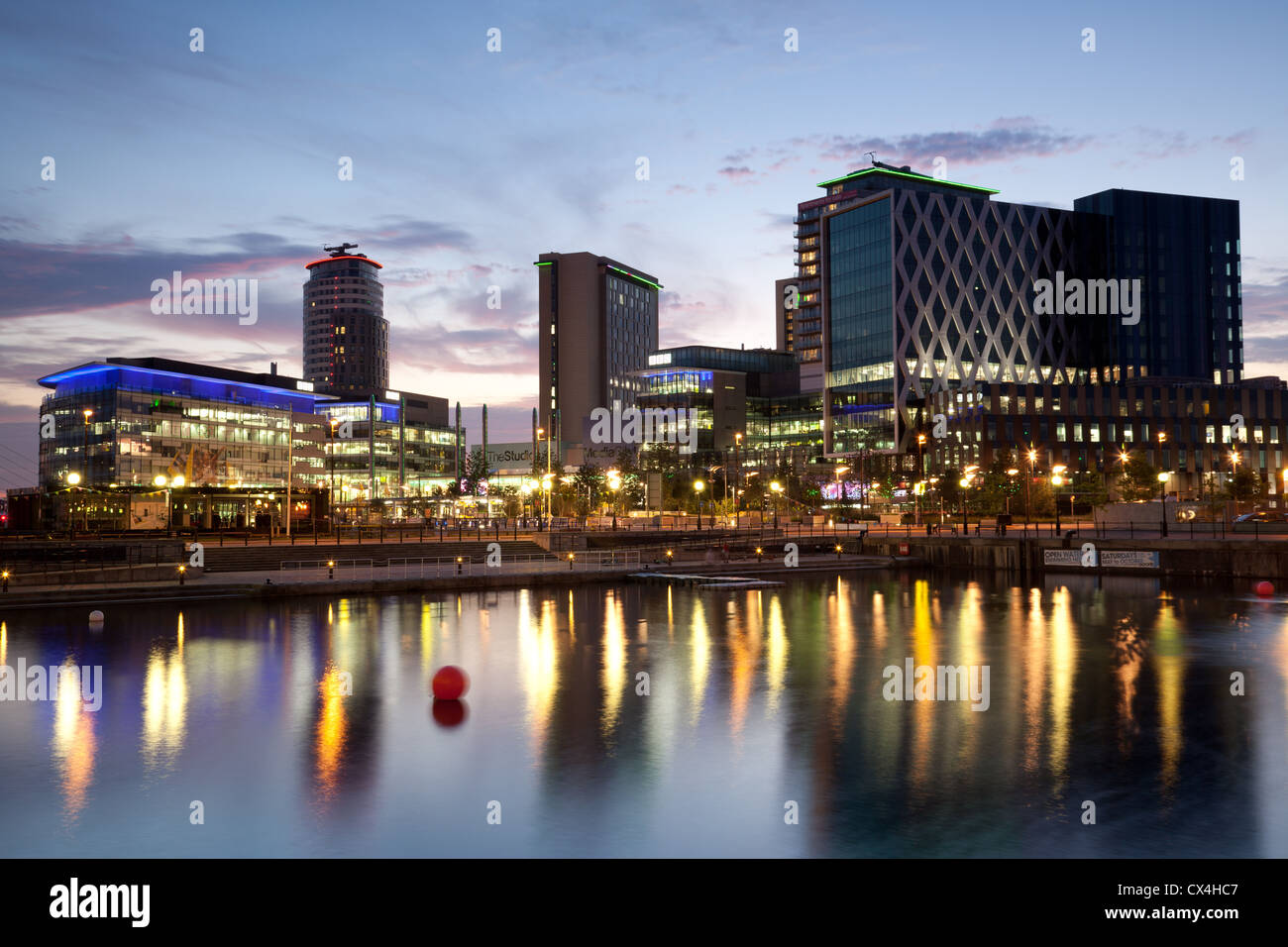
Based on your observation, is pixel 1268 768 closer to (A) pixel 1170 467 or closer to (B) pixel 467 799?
(B) pixel 467 799

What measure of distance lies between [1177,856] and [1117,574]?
2025 inches

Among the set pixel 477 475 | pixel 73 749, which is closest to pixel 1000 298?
pixel 477 475

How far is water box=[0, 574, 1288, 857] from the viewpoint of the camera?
1329 centimetres

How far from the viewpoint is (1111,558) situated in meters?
60.7

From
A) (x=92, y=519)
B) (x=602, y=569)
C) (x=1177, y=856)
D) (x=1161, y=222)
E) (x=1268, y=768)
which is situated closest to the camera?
(x=1177, y=856)

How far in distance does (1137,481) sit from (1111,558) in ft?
202

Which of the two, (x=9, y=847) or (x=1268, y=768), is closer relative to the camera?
(x=9, y=847)

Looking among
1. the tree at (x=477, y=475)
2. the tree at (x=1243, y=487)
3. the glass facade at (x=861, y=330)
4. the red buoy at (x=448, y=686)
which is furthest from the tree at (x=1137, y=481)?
the red buoy at (x=448, y=686)

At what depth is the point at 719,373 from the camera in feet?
624

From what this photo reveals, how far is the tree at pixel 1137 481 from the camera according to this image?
10750 centimetres

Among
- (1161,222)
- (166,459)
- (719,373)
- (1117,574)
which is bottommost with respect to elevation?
(1117,574)

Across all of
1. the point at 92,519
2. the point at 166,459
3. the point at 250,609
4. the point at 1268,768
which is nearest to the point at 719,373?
the point at 166,459

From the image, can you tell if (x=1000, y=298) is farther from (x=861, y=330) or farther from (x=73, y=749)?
(x=73, y=749)

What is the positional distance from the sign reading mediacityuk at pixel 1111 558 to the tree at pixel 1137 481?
49807 millimetres
